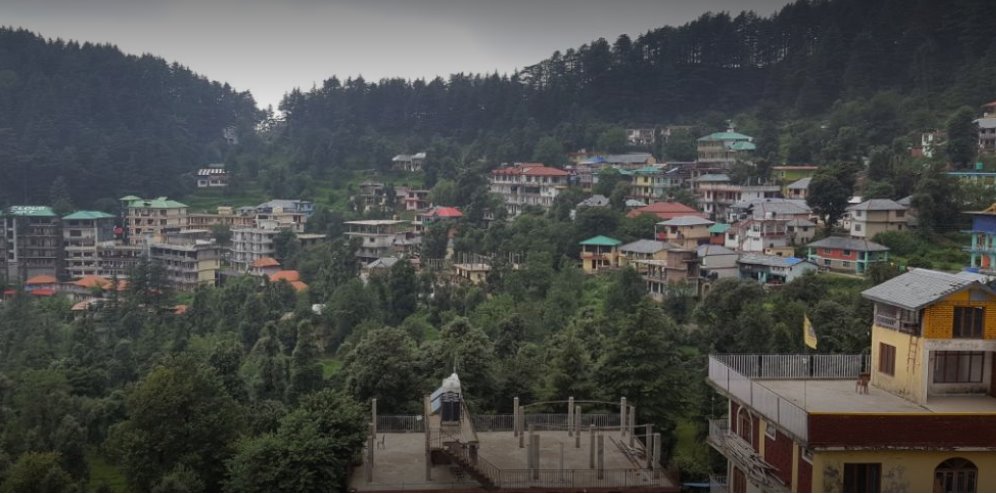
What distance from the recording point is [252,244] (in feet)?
79.0

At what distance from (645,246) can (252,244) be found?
38.0 ft

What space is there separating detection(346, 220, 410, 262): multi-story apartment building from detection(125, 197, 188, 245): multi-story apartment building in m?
6.51

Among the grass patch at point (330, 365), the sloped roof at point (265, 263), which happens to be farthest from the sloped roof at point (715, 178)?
the sloped roof at point (265, 263)

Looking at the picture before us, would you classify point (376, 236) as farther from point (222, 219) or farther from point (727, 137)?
point (727, 137)

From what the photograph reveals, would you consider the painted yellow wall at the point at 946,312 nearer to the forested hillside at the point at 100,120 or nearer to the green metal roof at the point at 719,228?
the green metal roof at the point at 719,228

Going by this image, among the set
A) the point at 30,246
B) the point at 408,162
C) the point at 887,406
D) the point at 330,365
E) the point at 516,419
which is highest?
the point at 408,162

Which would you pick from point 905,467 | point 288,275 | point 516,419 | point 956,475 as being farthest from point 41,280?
point 956,475

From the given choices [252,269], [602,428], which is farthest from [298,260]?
[602,428]

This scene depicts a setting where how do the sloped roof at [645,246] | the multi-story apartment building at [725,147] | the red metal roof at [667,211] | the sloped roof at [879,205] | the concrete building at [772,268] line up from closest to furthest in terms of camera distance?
the concrete building at [772,268] → the sloped roof at [879,205] → the sloped roof at [645,246] → the red metal roof at [667,211] → the multi-story apartment building at [725,147]

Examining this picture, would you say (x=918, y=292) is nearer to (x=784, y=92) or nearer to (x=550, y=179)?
(x=550, y=179)

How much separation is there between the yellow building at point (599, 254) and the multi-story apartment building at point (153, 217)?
13887 mm

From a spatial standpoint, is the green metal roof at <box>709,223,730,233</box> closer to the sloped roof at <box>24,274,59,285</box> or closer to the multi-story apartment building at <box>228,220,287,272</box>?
the multi-story apartment building at <box>228,220,287,272</box>

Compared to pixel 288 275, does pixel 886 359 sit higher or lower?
higher

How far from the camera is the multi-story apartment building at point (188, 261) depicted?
76.9ft
